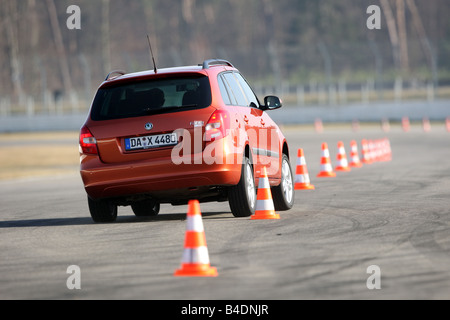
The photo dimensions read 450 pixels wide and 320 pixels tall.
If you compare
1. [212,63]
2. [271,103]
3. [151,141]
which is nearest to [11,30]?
[271,103]

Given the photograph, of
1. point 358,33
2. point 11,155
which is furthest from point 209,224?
point 358,33

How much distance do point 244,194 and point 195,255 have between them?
3627 mm

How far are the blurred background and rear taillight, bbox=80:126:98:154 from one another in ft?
144

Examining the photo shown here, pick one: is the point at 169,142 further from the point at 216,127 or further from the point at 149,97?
the point at 149,97

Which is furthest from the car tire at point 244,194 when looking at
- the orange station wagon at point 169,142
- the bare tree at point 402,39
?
the bare tree at point 402,39

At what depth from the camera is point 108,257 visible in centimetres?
913

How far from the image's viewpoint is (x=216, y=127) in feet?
36.0

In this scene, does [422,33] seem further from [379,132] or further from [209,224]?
[209,224]

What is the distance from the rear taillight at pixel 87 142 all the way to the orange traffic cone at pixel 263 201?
1906 mm

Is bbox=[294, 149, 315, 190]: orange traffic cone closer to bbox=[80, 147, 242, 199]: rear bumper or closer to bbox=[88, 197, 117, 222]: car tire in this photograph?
bbox=[88, 197, 117, 222]: car tire

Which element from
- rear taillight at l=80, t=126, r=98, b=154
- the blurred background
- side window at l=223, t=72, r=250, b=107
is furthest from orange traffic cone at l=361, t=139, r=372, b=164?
the blurred background

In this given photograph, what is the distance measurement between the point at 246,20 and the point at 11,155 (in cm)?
6364

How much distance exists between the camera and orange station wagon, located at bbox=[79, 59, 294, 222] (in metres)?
11.0

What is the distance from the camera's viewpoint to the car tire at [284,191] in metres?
12.8
